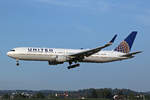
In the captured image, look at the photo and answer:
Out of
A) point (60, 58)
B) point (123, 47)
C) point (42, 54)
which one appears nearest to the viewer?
point (42, 54)

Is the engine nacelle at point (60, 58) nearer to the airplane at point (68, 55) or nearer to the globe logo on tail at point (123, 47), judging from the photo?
the airplane at point (68, 55)

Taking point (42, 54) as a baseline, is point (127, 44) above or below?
above

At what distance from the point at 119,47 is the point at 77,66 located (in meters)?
14.2

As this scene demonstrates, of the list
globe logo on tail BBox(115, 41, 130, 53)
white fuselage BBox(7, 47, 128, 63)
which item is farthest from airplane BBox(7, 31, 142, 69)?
globe logo on tail BBox(115, 41, 130, 53)

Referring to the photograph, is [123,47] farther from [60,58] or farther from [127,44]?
[60,58]

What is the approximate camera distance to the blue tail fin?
81.3 meters

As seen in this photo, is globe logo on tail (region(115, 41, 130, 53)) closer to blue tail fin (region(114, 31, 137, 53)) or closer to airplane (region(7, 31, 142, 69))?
blue tail fin (region(114, 31, 137, 53))

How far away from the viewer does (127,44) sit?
83000mm

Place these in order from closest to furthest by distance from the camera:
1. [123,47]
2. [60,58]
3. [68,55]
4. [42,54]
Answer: [42,54] → [60,58] → [68,55] → [123,47]

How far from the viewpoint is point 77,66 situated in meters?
73.6

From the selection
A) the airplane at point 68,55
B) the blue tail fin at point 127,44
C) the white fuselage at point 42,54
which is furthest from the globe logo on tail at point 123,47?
the white fuselage at point 42,54

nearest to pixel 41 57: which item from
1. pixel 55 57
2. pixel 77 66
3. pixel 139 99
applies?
pixel 55 57

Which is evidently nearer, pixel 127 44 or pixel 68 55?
pixel 68 55

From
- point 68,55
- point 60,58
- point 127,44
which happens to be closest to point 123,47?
point 127,44
